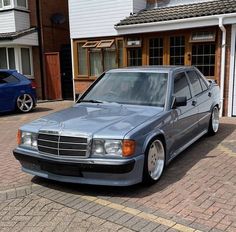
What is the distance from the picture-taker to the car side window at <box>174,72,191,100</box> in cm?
576

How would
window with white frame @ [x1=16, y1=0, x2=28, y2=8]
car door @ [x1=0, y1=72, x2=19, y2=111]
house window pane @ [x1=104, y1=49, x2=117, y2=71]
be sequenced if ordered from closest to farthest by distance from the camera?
car door @ [x1=0, y1=72, x2=19, y2=111] < house window pane @ [x1=104, y1=49, x2=117, y2=71] < window with white frame @ [x1=16, y1=0, x2=28, y2=8]

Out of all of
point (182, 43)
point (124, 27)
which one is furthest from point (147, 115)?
point (124, 27)

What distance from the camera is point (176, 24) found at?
1077cm

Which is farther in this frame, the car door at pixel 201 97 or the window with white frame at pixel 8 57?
the window with white frame at pixel 8 57

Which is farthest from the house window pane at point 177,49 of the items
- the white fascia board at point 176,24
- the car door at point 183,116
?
the car door at point 183,116

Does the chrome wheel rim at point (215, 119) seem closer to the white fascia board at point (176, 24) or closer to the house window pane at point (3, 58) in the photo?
the white fascia board at point (176, 24)

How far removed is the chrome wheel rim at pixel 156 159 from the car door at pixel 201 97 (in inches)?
73.2

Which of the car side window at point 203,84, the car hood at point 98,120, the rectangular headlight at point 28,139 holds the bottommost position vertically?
the rectangular headlight at point 28,139

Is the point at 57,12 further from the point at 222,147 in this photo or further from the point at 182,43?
the point at 222,147

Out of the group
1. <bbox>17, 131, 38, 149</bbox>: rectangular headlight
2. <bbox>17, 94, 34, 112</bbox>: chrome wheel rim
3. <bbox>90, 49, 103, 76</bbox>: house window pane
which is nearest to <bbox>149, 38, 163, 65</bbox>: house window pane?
<bbox>90, 49, 103, 76</bbox>: house window pane

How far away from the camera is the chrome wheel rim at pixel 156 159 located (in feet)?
15.5

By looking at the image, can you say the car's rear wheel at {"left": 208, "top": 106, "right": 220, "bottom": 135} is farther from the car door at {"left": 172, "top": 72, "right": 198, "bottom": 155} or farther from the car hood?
the car hood

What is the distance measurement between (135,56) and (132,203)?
8998 millimetres

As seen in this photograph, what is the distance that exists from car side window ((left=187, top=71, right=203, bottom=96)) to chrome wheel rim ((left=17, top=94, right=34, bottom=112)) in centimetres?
734
